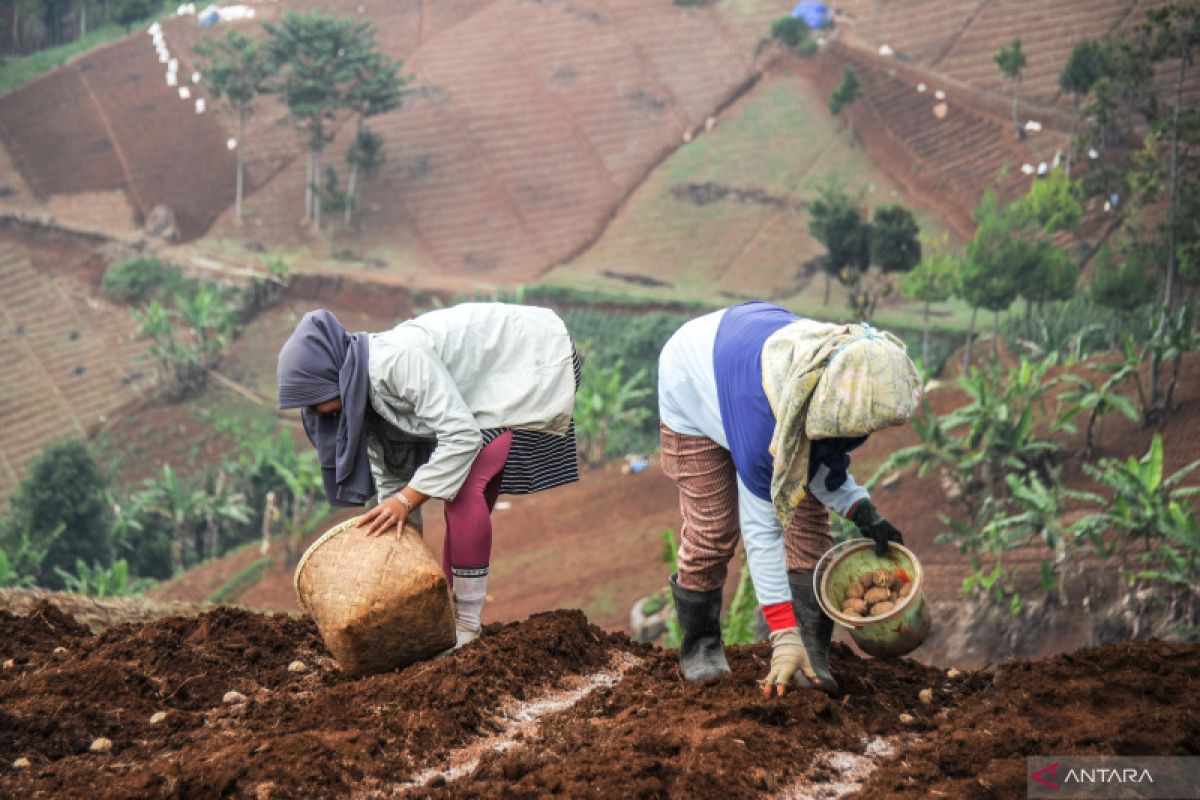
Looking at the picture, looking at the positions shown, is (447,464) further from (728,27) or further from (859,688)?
(728,27)

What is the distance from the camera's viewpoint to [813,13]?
24.8 metres

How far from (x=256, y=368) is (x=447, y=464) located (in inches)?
679

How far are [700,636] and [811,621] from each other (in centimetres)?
36

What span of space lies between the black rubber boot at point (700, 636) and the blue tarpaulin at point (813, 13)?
70.3 ft

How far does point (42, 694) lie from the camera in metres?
4.14

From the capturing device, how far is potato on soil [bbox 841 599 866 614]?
4.26 m

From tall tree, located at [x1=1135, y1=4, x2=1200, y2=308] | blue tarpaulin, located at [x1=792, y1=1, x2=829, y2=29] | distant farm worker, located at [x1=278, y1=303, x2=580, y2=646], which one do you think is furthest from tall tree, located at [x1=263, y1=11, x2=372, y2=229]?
distant farm worker, located at [x1=278, y1=303, x2=580, y2=646]

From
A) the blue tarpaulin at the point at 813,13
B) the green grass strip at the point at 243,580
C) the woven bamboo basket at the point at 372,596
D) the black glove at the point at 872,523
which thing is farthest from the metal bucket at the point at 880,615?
the blue tarpaulin at the point at 813,13

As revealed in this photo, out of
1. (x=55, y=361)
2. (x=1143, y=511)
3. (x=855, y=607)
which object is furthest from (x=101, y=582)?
(x=855, y=607)

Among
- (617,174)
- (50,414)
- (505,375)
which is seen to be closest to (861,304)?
(617,174)

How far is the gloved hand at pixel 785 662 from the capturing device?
410 cm

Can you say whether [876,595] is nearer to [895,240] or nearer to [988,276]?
[988,276]

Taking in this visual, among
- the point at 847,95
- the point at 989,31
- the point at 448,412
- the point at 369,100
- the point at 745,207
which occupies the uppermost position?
the point at 448,412

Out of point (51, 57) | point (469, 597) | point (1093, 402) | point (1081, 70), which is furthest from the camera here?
point (51, 57)
